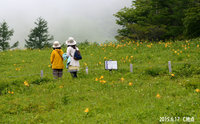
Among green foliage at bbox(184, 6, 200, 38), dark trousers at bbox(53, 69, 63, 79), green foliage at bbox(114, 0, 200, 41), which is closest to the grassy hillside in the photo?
dark trousers at bbox(53, 69, 63, 79)

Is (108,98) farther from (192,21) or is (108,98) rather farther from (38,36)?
(38,36)

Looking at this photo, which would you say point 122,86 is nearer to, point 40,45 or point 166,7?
point 166,7

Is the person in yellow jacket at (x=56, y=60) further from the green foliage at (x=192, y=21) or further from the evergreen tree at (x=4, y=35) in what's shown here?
the evergreen tree at (x=4, y=35)

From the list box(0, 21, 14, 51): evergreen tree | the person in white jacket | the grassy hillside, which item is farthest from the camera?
box(0, 21, 14, 51): evergreen tree

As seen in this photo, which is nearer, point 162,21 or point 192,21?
point 192,21

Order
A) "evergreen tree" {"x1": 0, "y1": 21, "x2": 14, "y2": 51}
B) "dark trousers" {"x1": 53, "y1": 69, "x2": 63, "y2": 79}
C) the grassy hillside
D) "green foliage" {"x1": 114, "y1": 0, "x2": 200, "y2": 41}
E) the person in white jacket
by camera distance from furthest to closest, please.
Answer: "evergreen tree" {"x1": 0, "y1": 21, "x2": 14, "y2": 51} < "green foliage" {"x1": 114, "y1": 0, "x2": 200, "y2": 41} < "dark trousers" {"x1": 53, "y1": 69, "x2": 63, "y2": 79} < the person in white jacket < the grassy hillside

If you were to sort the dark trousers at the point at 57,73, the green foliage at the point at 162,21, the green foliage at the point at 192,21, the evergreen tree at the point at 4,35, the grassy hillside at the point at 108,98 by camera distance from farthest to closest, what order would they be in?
the evergreen tree at the point at 4,35, the green foliage at the point at 162,21, the green foliage at the point at 192,21, the dark trousers at the point at 57,73, the grassy hillside at the point at 108,98

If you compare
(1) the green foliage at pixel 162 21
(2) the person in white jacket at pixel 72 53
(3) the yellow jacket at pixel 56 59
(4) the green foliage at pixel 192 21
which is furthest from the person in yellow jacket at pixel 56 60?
(1) the green foliage at pixel 162 21

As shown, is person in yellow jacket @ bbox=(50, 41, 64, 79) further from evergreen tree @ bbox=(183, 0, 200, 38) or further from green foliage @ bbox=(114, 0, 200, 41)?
green foliage @ bbox=(114, 0, 200, 41)

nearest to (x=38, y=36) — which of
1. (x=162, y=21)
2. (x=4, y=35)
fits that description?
(x=4, y=35)

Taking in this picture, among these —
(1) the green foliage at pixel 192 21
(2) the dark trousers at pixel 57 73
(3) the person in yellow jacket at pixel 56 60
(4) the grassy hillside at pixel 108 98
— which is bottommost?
(4) the grassy hillside at pixel 108 98

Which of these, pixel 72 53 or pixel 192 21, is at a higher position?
pixel 192 21

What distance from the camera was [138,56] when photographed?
15195 mm

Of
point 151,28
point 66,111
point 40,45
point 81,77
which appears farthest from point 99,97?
point 40,45
